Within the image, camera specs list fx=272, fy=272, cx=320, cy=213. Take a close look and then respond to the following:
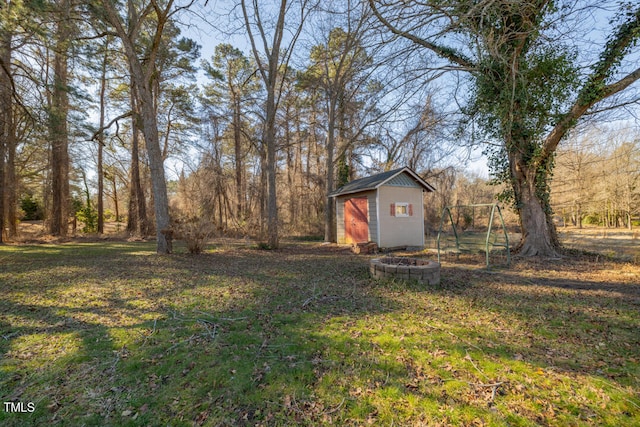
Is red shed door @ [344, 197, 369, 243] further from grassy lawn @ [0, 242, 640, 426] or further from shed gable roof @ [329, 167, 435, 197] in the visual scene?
grassy lawn @ [0, 242, 640, 426]

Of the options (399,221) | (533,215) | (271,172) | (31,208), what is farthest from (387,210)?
(31,208)

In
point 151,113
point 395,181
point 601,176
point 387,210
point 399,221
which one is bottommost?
point 399,221

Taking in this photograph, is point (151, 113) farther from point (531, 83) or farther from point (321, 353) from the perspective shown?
point (531, 83)

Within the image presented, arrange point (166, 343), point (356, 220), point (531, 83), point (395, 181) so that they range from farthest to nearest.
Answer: point (356, 220)
point (395, 181)
point (531, 83)
point (166, 343)

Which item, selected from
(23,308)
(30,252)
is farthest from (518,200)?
(30,252)

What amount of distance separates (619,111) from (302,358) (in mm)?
10717

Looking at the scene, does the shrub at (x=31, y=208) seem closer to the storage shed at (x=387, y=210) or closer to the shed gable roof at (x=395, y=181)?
the storage shed at (x=387, y=210)

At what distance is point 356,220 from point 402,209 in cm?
206

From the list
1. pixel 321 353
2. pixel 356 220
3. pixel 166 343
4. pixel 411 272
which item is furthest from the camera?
pixel 356 220

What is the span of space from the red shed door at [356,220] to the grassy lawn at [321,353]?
6550 mm

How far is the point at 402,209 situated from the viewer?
1195 centimetres

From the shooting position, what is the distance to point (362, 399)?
2.14 metres

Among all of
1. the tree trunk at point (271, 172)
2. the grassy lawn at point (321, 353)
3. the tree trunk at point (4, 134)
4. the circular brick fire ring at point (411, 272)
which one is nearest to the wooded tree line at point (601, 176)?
the circular brick fire ring at point (411, 272)

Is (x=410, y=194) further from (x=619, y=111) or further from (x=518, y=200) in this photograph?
(x=619, y=111)
